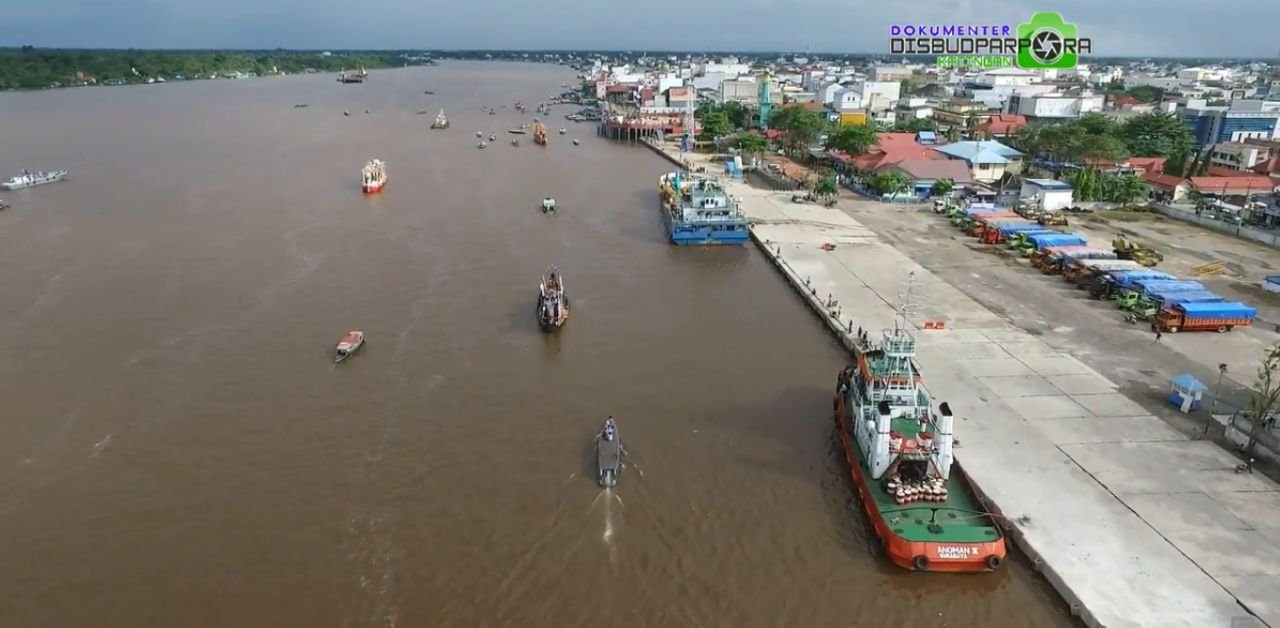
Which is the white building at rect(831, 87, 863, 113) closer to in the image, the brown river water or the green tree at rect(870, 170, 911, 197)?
the green tree at rect(870, 170, 911, 197)

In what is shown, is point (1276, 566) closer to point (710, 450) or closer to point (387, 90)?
point (710, 450)

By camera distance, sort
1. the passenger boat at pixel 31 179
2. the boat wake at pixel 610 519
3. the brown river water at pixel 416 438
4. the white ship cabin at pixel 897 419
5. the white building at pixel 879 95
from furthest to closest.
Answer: the white building at pixel 879 95
the passenger boat at pixel 31 179
the white ship cabin at pixel 897 419
the boat wake at pixel 610 519
the brown river water at pixel 416 438

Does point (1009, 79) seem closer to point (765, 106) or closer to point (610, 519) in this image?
point (765, 106)

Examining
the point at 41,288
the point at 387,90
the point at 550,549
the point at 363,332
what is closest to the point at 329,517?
the point at 550,549

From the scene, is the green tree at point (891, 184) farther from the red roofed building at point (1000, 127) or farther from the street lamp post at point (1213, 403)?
the red roofed building at point (1000, 127)

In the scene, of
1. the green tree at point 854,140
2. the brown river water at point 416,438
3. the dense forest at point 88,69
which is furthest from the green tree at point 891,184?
the dense forest at point 88,69

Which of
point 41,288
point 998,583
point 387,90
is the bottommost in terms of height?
point 998,583
